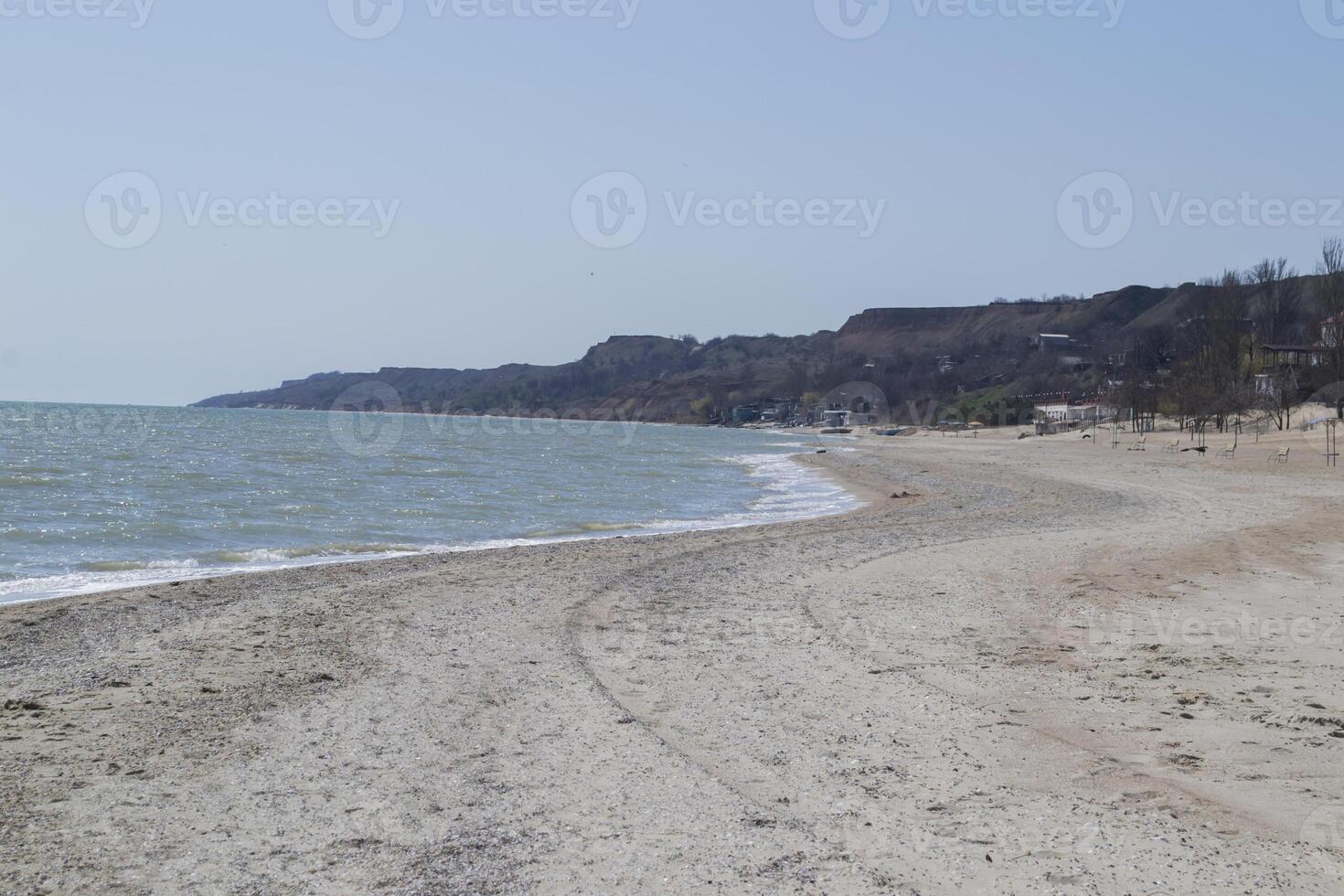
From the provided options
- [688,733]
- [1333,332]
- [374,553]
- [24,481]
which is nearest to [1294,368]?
[1333,332]

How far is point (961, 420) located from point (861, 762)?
102381 millimetres

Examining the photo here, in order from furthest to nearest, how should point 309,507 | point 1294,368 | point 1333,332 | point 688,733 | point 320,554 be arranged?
point 1294,368
point 1333,332
point 309,507
point 320,554
point 688,733

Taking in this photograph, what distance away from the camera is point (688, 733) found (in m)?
5.82

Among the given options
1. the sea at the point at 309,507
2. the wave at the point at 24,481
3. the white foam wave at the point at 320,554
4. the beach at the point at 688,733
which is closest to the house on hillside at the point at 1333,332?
the sea at the point at 309,507

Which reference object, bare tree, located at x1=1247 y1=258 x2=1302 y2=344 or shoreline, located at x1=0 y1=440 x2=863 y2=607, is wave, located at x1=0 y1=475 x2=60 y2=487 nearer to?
shoreline, located at x1=0 y1=440 x2=863 y2=607

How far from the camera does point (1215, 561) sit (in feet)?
39.0

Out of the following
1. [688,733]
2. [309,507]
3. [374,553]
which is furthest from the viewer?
[309,507]

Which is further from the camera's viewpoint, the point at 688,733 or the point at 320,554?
the point at 320,554

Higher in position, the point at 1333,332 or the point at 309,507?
the point at 1333,332

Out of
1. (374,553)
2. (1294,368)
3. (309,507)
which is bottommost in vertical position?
(374,553)

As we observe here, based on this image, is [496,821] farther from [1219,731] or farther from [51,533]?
[51,533]

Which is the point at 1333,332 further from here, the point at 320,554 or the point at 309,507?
the point at 320,554

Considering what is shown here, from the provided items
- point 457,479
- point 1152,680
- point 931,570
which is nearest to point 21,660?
point 1152,680

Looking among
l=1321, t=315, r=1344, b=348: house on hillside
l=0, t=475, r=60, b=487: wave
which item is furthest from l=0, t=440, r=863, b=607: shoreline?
l=1321, t=315, r=1344, b=348: house on hillside
